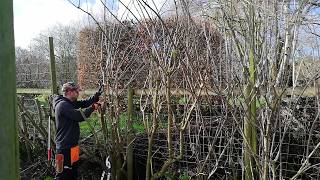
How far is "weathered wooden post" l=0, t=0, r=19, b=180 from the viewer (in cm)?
116

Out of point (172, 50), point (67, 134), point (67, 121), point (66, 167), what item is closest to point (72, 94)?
point (67, 121)

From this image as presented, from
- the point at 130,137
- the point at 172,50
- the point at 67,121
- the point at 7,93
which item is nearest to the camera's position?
the point at 7,93

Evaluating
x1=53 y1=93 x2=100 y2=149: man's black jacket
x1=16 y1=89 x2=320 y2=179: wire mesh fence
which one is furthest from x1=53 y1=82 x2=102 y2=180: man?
x1=16 y1=89 x2=320 y2=179: wire mesh fence

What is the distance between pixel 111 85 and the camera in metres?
5.27

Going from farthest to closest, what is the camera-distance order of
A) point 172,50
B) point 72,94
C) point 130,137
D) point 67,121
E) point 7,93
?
point 72,94 → point 67,121 → point 130,137 → point 172,50 → point 7,93

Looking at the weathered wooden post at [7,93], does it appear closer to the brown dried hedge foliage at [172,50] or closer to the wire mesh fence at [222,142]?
the brown dried hedge foliage at [172,50]

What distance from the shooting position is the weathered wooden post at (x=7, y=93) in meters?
1.16

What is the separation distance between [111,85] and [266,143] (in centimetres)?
272

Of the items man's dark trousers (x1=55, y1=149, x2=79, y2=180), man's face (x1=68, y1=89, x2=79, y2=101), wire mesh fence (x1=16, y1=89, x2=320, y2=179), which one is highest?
man's face (x1=68, y1=89, x2=79, y2=101)

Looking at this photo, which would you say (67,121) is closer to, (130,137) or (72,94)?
(72,94)

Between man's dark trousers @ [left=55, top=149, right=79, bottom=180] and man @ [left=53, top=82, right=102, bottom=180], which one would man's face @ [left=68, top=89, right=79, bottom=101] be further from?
man's dark trousers @ [left=55, top=149, right=79, bottom=180]

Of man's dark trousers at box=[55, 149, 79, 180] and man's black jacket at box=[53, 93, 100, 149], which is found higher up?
man's black jacket at box=[53, 93, 100, 149]

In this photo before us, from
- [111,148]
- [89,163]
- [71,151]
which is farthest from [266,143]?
[89,163]

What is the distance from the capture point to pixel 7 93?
1165 mm
